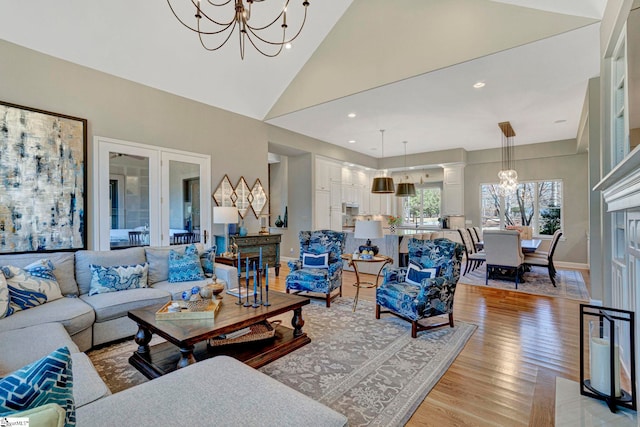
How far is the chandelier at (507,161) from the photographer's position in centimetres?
632

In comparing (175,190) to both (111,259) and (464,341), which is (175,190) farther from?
(464,341)

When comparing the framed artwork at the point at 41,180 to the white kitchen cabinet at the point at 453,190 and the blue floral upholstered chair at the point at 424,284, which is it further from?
the white kitchen cabinet at the point at 453,190

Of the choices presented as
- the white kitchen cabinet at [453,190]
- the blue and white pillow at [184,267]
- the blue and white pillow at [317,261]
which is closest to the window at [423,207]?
the white kitchen cabinet at [453,190]

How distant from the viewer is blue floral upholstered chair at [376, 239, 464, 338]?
3.06m

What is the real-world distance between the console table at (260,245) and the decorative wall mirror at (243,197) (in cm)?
55

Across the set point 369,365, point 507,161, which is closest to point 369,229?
point 369,365

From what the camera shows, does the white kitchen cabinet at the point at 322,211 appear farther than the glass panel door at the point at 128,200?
Yes

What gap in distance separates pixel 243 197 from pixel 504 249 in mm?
4598

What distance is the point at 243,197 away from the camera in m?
5.73

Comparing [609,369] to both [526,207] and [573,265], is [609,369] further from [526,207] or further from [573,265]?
[526,207]

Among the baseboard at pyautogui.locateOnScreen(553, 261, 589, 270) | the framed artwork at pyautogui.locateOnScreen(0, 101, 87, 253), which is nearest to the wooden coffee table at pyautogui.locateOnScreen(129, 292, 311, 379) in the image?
the framed artwork at pyautogui.locateOnScreen(0, 101, 87, 253)

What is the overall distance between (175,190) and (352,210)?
5627 millimetres

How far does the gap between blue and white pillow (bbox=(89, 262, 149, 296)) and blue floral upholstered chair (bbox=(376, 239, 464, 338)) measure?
2.63m

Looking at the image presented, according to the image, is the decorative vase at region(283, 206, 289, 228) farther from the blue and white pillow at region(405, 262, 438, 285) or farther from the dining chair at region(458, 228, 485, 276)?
the blue and white pillow at region(405, 262, 438, 285)
